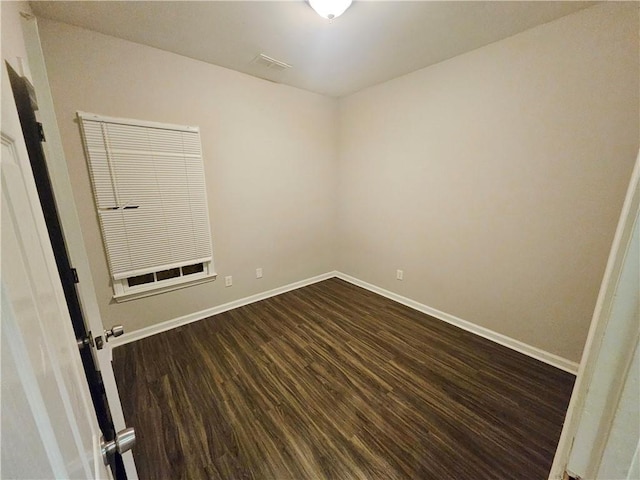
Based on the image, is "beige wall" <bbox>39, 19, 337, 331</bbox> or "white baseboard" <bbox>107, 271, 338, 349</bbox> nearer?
"beige wall" <bbox>39, 19, 337, 331</bbox>

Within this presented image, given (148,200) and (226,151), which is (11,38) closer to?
(148,200)

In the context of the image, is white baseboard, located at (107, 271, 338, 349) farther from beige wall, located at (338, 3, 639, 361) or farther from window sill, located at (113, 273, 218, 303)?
beige wall, located at (338, 3, 639, 361)

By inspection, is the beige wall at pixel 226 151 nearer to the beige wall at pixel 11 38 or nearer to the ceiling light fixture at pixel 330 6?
the beige wall at pixel 11 38

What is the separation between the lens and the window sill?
7.30 ft

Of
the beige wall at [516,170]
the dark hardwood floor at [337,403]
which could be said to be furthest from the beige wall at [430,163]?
the dark hardwood floor at [337,403]

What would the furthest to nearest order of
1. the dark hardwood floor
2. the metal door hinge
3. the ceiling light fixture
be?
the ceiling light fixture → the dark hardwood floor → the metal door hinge

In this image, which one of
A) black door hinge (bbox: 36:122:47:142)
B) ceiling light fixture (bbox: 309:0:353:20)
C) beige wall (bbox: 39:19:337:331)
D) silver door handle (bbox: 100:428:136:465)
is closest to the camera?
silver door handle (bbox: 100:428:136:465)

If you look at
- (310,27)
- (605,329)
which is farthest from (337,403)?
(310,27)

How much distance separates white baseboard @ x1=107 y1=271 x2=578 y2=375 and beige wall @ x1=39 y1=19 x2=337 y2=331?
2.8 inches

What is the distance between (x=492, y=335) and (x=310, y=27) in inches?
118

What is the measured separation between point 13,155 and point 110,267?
7.07 feet

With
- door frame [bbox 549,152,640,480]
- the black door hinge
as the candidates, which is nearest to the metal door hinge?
the black door hinge

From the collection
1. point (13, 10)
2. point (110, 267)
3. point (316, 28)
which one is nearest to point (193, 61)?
point (316, 28)

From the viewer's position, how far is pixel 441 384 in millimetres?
1787
